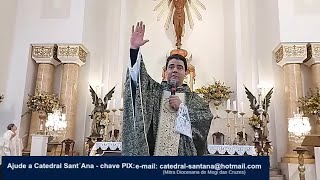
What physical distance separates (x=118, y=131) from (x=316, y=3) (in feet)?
21.4

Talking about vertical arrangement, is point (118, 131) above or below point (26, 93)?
below

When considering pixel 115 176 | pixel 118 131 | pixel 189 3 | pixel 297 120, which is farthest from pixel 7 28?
pixel 115 176

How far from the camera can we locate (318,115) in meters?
8.52

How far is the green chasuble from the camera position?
251 cm

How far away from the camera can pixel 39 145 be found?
830 cm

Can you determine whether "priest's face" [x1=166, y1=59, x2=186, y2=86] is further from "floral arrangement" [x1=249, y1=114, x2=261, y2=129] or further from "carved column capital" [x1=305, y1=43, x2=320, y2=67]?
"carved column capital" [x1=305, y1=43, x2=320, y2=67]

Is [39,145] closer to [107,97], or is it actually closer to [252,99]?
[107,97]

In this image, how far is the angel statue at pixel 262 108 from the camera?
9250 millimetres

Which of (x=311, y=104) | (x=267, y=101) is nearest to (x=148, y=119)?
(x=311, y=104)

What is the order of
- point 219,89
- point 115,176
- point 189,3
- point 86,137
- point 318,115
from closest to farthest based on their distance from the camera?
point 115,176
point 318,115
point 86,137
point 219,89
point 189,3

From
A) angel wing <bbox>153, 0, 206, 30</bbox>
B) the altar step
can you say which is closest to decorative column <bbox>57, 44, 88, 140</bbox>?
angel wing <bbox>153, 0, 206, 30</bbox>

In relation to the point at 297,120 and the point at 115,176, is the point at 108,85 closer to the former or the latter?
the point at 297,120

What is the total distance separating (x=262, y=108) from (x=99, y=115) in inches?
172

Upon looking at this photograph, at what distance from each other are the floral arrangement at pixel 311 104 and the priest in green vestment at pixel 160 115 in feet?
21.6
